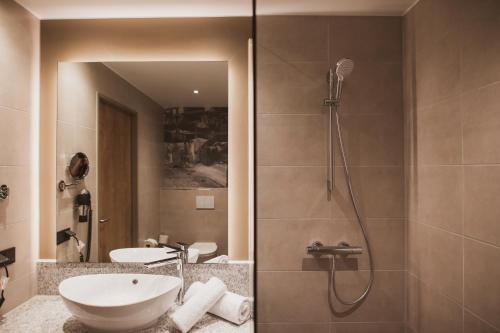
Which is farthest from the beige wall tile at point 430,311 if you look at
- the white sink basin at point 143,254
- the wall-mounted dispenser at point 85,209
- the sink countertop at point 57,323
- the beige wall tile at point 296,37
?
the wall-mounted dispenser at point 85,209

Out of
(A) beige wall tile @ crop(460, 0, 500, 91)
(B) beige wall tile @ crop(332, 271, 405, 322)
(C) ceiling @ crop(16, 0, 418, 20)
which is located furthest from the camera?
(C) ceiling @ crop(16, 0, 418, 20)

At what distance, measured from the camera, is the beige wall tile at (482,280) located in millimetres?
458

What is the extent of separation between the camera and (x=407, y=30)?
0.51m

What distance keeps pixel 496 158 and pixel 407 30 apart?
26 cm

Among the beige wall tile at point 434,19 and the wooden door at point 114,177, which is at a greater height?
the beige wall tile at point 434,19

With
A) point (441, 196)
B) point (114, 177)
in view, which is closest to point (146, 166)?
point (114, 177)

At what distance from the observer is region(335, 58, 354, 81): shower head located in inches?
22.2

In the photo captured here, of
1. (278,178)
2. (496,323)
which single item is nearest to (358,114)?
(278,178)

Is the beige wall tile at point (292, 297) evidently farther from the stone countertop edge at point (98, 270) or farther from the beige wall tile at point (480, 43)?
the stone countertop edge at point (98, 270)

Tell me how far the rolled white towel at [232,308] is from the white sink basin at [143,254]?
0.21 meters

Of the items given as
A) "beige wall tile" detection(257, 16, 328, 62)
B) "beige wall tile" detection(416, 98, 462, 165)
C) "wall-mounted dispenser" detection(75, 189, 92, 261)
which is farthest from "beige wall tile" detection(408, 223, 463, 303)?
"wall-mounted dispenser" detection(75, 189, 92, 261)

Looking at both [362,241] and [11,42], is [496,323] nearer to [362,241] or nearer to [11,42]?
[362,241]

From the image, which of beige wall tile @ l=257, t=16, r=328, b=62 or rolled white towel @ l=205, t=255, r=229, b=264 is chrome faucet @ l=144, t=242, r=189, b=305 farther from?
beige wall tile @ l=257, t=16, r=328, b=62

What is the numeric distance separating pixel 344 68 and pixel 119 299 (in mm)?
1368
